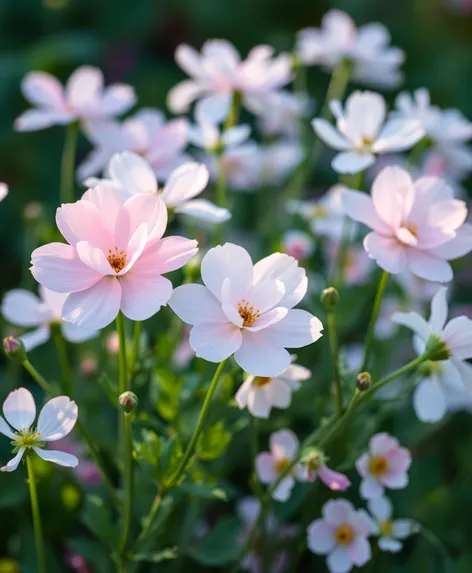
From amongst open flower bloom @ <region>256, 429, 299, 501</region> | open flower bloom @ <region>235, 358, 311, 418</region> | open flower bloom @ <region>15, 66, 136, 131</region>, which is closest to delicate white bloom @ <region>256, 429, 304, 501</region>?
open flower bloom @ <region>256, 429, 299, 501</region>

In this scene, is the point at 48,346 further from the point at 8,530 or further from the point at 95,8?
the point at 95,8

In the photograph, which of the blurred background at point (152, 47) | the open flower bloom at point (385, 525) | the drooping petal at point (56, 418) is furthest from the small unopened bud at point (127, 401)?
the blurred background at point (152, 47)

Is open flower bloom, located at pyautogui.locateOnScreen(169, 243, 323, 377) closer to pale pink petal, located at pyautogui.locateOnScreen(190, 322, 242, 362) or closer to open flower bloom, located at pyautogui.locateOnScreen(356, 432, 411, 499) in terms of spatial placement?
pale pink petal, located at pyautogui.locateOnScreen(190, 322, 242, 362)

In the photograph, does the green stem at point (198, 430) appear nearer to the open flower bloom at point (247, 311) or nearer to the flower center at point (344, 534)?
the open flower bloom at point (247, 311)

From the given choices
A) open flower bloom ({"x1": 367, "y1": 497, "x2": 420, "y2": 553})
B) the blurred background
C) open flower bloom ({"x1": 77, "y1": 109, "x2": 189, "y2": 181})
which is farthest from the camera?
the blurred background

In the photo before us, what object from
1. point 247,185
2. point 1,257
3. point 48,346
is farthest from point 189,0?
point 48,346

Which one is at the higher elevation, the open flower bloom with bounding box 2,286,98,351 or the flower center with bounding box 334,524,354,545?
the open flower bloom with bounding box 2,286,98,351
